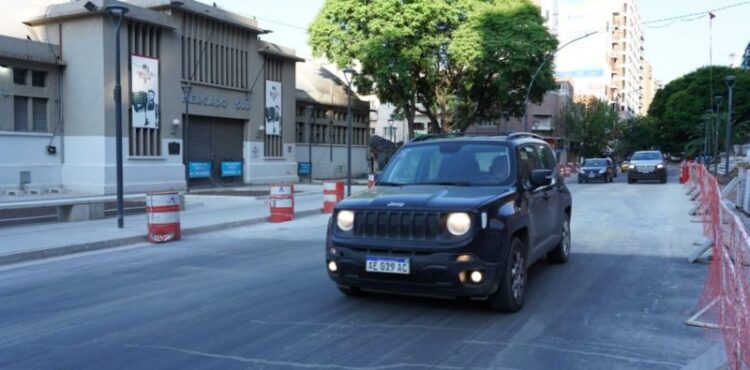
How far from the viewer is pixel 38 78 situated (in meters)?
25.1

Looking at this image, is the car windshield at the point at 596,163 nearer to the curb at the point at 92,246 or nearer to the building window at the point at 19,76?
the curb at the point at 92,246

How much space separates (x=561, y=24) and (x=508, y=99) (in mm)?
71602

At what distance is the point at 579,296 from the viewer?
7160 mm

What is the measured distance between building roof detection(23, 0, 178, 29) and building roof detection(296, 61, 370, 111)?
44.8ft

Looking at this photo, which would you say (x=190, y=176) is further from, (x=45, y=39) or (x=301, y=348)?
(x=301, y=348)

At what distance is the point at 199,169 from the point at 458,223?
26.5 metres

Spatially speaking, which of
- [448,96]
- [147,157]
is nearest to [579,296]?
[147,157]

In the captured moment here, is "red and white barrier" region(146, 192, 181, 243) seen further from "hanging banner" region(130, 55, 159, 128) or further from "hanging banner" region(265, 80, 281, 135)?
"hanging banner" region(265, 80, 281, 135)

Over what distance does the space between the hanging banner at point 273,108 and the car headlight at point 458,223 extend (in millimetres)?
29854

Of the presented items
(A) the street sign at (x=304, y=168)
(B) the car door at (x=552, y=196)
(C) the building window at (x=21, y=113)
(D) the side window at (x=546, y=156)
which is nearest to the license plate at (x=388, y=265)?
(B) the car door at (x=552, y=196)

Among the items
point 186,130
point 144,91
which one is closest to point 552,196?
point 186,130

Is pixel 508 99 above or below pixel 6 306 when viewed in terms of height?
above

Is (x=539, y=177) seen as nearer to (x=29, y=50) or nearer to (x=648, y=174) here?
(x=29, y=50)

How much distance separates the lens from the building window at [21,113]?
942 inches
